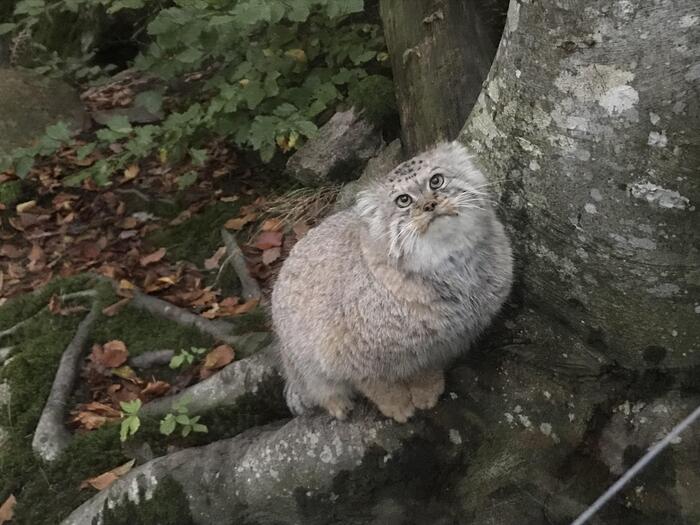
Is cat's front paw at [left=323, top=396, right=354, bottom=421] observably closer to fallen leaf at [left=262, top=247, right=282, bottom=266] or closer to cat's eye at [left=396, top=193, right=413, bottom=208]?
cat's eye at [left=396, top=193, right=413, bottom=208]

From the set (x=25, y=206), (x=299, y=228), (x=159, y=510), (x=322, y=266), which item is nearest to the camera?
(x=322, y=266)

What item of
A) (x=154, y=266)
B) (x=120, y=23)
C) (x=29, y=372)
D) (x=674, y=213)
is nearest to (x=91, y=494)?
(x=29, y=372)

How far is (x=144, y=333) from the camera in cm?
446

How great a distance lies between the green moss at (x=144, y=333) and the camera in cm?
434

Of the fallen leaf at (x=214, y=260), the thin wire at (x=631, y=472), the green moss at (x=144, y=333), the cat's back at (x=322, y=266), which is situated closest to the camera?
the thin wire at (x=631, y=472)

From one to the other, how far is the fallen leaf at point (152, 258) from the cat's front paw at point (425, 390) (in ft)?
9.86

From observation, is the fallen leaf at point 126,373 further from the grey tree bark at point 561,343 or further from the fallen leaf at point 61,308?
the grey tree bark at point 561,343

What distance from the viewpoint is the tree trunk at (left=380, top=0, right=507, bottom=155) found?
389 cm

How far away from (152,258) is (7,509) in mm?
2187

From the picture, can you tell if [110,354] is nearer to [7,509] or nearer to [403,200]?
[7,509]

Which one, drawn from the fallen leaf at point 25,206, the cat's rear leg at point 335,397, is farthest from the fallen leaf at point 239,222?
the cat's rear leg at point 335,397

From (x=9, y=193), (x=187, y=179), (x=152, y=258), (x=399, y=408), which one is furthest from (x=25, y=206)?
(x=399, y=408)

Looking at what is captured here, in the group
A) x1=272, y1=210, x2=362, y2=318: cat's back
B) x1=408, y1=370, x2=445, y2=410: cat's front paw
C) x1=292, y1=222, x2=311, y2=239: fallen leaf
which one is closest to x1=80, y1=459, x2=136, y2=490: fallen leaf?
x1=272, y1=210, x2=362, y2=318: cat's back

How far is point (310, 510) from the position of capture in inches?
113
